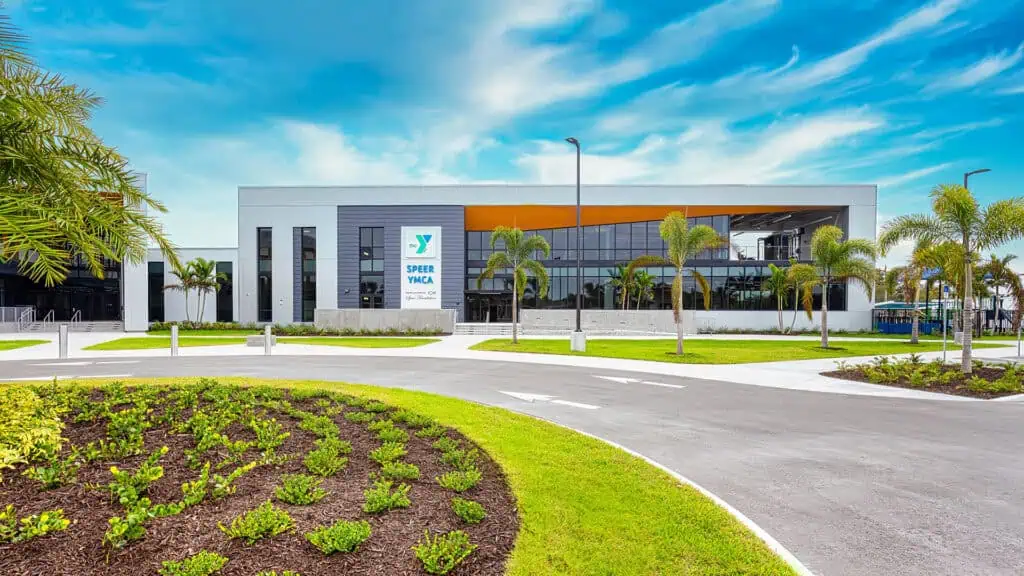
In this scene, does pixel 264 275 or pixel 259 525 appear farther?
pixel 264 275

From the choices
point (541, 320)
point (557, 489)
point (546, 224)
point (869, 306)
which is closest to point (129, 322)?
point (541, 320)

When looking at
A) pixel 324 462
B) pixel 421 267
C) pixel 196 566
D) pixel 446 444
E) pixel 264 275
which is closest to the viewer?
pixel 196 566

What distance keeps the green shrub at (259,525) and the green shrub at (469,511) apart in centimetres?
129

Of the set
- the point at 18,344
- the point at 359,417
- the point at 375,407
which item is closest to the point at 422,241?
the point at 18,344

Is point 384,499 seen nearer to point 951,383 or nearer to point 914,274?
point 951,383

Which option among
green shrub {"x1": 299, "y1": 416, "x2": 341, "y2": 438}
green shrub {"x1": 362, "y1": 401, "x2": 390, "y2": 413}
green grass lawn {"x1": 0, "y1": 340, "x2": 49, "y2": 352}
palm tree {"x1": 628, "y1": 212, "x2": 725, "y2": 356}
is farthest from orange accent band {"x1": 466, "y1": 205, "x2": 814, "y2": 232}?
green shrub {"x1": 299, "y1": 416, "x2": 341, "y2": 438}

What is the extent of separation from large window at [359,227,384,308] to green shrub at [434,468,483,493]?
33.3 meters

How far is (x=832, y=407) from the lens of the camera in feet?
31.8

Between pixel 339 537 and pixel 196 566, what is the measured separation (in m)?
0.86

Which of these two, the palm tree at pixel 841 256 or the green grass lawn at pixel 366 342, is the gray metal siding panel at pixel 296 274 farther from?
the palm tree at pixel 841 256

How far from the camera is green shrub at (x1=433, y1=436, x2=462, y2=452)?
229 inches

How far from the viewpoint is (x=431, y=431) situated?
657 cm

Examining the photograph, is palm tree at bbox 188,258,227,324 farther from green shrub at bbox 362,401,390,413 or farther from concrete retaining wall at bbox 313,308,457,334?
green shrub at bbox 362,401,390,413

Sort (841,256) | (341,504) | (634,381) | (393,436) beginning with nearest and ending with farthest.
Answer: (341,504) → (393,436) → (634,381) → (841,256)
